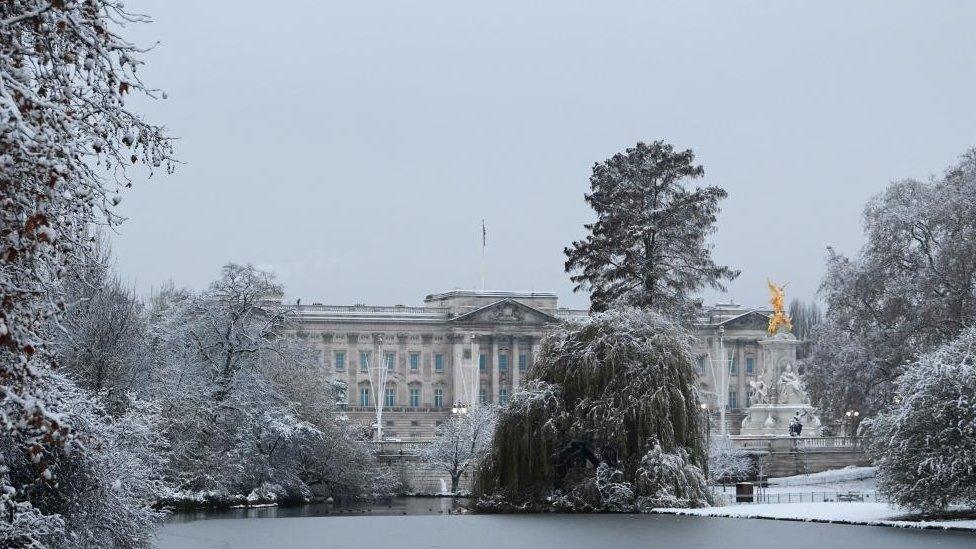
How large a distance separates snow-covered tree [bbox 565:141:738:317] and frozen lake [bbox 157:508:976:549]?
53.0 feet

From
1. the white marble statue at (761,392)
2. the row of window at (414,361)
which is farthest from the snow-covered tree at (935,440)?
the row of window at (414,361)

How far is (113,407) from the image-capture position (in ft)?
144

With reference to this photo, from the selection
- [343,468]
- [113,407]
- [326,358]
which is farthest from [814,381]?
[326,358]

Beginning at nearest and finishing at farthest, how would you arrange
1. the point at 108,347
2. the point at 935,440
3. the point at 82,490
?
the point at 82,490 < the point at 935,440 < the point at 108,347

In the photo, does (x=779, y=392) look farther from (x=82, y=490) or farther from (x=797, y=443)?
(x=82, y=490)

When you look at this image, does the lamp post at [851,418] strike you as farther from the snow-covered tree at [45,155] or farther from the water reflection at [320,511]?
the snow-covered tree at [45,155]

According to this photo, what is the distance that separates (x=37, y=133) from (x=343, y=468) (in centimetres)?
5103

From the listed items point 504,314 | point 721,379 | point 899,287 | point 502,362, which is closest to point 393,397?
point 502,362

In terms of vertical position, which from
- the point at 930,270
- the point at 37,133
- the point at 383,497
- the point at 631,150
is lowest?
the point at 383,497

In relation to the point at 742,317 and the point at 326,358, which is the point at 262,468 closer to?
the point at 326,358


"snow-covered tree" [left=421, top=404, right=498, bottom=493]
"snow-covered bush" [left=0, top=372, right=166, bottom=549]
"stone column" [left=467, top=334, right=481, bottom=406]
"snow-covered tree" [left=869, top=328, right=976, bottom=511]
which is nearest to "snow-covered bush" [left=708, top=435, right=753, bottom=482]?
"snow-covered tree" [left=421, top=404, right=498, bottom=493]

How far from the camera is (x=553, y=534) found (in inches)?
1255

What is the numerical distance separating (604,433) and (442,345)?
318 ft

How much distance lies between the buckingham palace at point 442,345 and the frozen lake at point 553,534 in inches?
3699
